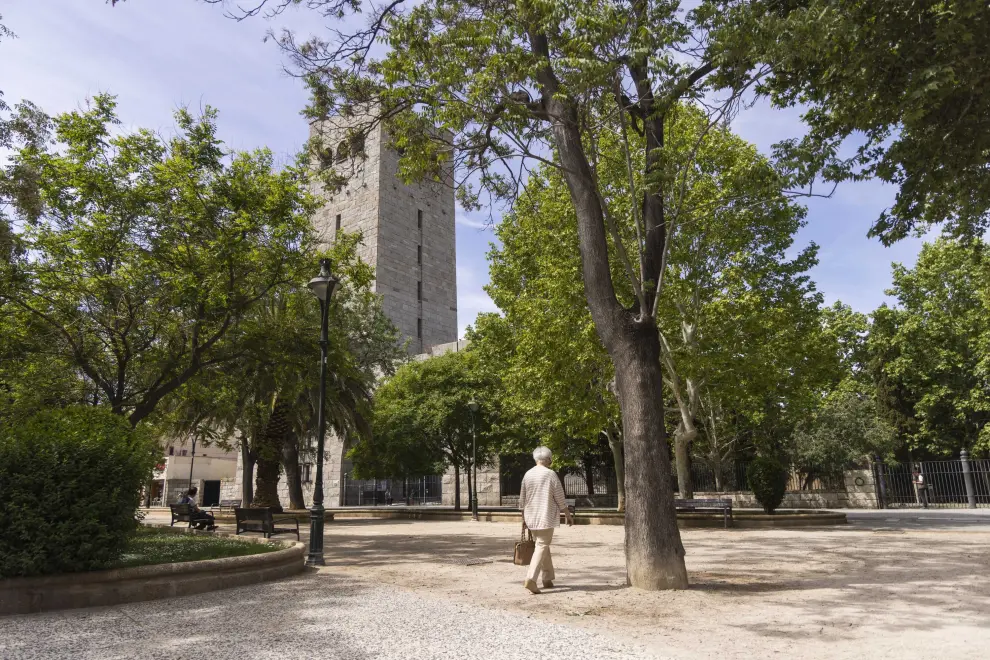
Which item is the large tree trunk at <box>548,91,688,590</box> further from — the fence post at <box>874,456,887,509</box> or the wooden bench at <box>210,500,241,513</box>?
the fence post at <box>874,456,887,509</box>

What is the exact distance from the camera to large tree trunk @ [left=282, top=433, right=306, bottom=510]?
27.4 meters

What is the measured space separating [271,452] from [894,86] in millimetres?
20004

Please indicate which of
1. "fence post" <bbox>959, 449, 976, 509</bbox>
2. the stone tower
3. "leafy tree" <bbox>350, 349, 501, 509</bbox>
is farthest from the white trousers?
the stone tower

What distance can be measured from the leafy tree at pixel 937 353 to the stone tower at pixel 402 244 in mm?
26961

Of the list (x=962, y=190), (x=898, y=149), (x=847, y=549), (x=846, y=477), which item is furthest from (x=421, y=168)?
(x=846, y=477)

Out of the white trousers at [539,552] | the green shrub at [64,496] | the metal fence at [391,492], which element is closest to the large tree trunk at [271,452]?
the green shrub at [64,496]

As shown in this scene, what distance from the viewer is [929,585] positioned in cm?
780

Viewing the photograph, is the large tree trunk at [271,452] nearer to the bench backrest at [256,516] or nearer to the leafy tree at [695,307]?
the bench backrest at [256,516]

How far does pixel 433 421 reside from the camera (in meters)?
26.0

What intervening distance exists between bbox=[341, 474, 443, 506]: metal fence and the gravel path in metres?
31.3

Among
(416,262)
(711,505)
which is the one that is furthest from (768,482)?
(416,262)

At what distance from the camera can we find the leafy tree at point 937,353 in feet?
105

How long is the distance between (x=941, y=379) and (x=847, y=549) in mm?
27162

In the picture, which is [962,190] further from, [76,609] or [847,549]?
[76,609]
